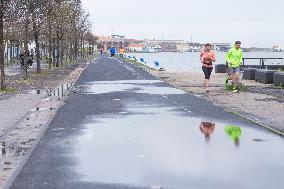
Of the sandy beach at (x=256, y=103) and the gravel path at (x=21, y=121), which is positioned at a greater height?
the sandy beach at (x=256, y=103)

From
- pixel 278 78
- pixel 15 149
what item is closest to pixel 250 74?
pixel 278 78

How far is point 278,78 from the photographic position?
1024 inches

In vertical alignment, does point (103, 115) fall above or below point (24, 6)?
below

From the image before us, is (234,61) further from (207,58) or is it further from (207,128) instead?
(207,128)

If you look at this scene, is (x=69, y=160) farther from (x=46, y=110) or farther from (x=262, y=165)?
(x=46, y=110)

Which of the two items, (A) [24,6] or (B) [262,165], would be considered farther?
(A) [24,6]

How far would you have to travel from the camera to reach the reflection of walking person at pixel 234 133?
10.7m

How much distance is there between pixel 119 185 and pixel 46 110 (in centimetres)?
933

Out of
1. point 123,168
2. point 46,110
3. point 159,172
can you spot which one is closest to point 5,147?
point 123,168

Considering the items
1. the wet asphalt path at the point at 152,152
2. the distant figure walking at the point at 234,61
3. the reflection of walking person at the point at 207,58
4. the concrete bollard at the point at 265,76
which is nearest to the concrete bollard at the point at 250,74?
the concrete bollard at the point at 265,76

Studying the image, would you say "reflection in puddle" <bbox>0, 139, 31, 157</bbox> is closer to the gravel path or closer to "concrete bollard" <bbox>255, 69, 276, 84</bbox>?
the gravel path

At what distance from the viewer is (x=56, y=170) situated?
26.1ft

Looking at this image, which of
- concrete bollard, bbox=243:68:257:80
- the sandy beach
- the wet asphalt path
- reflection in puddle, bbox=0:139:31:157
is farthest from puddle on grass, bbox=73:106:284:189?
concrete bollard, bbox=243:68:257:80

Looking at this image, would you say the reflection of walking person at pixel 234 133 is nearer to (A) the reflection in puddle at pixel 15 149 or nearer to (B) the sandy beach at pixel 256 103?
(B) the sandy beach at pixel 256 103
